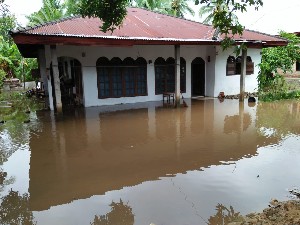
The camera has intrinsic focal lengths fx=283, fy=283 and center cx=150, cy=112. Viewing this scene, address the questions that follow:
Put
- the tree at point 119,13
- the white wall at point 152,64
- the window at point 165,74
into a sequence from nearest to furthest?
the tree at point 119,13
the white wall at point 152,64
the window at point 165,74

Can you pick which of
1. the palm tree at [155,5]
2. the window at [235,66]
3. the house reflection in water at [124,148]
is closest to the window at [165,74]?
the window at [235,66]

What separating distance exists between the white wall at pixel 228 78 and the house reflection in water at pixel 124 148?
416 cm

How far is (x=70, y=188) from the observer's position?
483 centimetres

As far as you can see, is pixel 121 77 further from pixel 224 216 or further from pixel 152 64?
pixel 224 216

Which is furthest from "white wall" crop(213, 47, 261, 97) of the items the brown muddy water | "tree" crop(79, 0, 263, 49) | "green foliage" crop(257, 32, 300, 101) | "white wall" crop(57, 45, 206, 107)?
"tree" crop(79, 0, 263, 49)

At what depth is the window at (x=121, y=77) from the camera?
44.0 ft

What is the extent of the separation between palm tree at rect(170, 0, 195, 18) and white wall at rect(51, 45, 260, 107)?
15.0 metres

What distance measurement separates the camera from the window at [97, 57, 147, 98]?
1341 cm

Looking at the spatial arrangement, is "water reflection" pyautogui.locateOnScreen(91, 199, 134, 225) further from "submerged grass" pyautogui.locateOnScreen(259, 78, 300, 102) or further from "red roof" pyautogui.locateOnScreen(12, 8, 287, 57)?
"submerged grass" pyautogui.locateOnScreen(259, 78, 300, 102)

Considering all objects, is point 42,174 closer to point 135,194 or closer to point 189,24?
point 135,194

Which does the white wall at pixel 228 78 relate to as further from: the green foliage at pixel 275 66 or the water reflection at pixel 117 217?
the water reflection at pixel 117 217

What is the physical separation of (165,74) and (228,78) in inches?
145

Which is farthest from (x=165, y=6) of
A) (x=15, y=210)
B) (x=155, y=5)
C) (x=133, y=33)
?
(x=15, y=210)

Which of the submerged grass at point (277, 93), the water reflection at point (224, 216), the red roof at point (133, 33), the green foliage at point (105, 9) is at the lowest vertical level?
the water reflection at point (224, 216)
